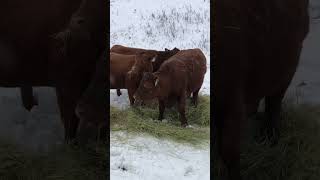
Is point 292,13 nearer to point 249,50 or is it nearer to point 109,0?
point 249,50

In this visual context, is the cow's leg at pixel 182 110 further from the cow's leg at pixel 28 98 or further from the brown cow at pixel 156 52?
the cow's leg at pixel 28 98

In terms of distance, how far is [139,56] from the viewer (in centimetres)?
239

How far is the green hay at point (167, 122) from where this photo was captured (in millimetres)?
2355

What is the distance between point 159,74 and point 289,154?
0.86 m

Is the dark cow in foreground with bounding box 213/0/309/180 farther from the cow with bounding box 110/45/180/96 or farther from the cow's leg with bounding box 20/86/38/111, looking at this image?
the cow's leg with bounding box 20/86/38/111

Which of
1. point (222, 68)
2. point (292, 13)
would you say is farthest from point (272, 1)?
point (222, 68)

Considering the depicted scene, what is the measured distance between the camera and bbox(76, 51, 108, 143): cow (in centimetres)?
256

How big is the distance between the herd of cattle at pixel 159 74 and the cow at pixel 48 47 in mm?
236

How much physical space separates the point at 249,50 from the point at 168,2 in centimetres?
55

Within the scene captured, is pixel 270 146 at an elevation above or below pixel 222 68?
below

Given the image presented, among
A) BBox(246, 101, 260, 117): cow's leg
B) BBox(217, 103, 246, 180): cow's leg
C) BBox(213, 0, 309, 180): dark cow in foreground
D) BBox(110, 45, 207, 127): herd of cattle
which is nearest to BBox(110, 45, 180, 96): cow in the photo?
BBox(110, 45, 207, 127): herd of cattle

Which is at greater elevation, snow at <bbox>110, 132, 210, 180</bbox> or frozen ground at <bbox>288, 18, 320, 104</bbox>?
frozen ground at <bbox>288, 18, 320, 104</bbox>

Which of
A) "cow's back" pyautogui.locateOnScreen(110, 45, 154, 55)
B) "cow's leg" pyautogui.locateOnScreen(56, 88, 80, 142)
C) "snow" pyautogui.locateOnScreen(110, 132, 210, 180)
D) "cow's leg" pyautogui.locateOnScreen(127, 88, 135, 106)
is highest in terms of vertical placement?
"cow's back" pyautogui.locateOnScreen(110, 45, 154, 55)

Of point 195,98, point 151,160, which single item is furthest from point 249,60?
point 151,160
